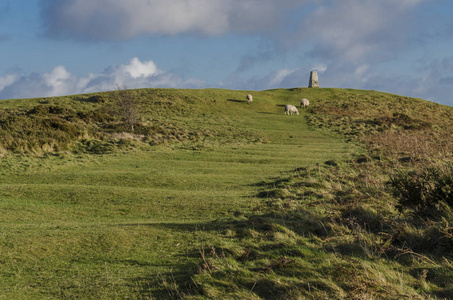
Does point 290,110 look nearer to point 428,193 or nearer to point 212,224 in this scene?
point 428,193

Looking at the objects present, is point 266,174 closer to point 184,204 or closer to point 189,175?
point 189,175

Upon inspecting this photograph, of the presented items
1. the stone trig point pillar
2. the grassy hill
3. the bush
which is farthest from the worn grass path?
the stone trig point pillar

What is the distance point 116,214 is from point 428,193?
26.3 feet

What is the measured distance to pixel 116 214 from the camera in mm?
11109

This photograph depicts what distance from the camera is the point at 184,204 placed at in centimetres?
1185

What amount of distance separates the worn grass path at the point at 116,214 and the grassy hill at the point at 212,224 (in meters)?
0.04

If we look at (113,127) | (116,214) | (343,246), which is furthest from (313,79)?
(343,246)

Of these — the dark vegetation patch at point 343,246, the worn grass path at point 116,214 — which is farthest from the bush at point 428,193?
the worn grass path at point 116,214

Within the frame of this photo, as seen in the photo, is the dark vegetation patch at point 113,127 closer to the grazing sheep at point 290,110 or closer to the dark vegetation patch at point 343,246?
the grazing sheep at point 290,110

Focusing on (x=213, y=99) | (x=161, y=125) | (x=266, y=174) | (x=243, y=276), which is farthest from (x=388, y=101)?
(x=243, y=276)

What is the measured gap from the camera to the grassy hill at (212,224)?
562cm

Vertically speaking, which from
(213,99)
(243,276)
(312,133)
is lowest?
(243,276)

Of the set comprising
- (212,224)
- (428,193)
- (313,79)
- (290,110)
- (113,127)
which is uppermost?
(313,79)

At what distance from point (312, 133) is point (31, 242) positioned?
34.0 meters
